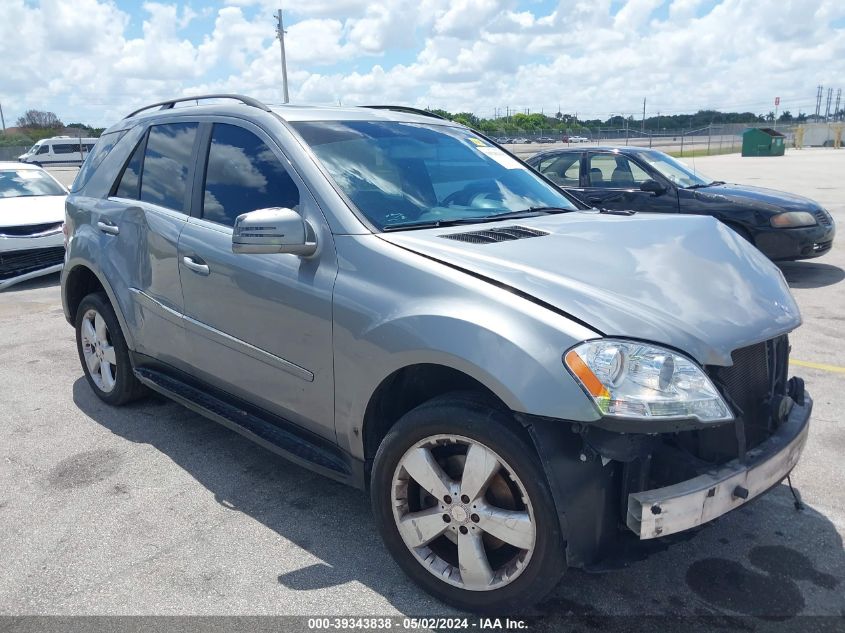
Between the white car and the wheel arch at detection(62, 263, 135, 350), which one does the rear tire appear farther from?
the white car

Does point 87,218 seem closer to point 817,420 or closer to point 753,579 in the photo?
point 753,579

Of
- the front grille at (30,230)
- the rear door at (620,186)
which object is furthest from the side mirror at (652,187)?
the front grille at (30,230)

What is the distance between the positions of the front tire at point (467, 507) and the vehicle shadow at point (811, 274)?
22.4 feet

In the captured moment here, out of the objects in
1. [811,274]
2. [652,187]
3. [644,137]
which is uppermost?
[644,137]

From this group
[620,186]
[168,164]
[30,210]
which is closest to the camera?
[168,164]

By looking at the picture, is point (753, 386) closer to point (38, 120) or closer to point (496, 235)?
point (496, 235)

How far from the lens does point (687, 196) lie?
28.2 ft

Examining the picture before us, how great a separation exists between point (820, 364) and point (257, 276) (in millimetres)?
4257

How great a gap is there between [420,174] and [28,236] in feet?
24.6

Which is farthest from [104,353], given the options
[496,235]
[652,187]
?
[652,187]

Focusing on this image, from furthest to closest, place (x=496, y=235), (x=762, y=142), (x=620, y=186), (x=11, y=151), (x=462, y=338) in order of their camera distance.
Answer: (x=11, y=151) → (x=762, y=142) → (x=620, y=186) → (x=496, y=235) → (x=462, y=338)

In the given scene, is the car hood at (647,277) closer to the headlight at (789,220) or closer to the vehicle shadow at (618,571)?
the vehicle shadow at (618,571)

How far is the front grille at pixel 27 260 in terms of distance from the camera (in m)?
9.05

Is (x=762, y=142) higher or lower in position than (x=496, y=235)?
higher
